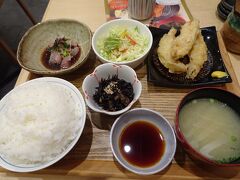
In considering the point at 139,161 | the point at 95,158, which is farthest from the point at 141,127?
the point at 95,158

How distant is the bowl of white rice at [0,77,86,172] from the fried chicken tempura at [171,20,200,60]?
2.18 ft

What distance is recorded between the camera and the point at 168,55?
4.78 ft

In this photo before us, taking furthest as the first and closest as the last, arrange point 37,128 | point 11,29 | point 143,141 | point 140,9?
point 11,29 < point 140,9 < point 143,141 < point 37,128

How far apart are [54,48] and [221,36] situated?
1.26 metres

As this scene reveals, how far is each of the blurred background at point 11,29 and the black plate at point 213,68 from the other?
1.99 m

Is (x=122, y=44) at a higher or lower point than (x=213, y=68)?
higher

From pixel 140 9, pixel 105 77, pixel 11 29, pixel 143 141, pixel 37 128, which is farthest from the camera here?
pixel 11 29

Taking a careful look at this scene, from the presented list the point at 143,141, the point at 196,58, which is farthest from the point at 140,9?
the point at 143,141

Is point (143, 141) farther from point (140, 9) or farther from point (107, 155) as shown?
point (140, 9)

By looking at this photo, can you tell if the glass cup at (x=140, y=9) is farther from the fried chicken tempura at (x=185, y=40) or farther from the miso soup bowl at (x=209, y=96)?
the miso soup bowl at (x=209, y=96)

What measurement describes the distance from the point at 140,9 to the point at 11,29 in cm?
254

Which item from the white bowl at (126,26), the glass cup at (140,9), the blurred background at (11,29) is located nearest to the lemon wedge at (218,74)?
the white bowl at (126,26)

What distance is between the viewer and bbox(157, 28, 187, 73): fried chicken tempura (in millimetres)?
1425

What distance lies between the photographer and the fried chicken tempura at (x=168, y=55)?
1.42m
